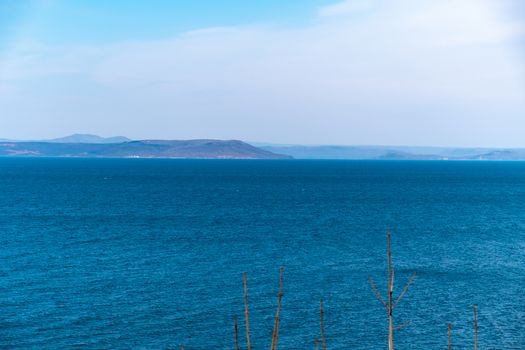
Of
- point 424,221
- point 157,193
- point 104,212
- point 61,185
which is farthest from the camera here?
point 61,185

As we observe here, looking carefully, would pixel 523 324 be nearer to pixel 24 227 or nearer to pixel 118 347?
pixel 118 347

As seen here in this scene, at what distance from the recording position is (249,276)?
170 feet

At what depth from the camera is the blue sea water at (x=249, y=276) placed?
125 feet

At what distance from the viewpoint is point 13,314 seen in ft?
132

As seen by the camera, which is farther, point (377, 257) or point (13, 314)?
point (377, 257)

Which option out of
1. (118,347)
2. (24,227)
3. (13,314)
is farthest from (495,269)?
(24,227)

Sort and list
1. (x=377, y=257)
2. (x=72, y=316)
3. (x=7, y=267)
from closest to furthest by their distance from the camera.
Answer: (x=72, y=316) < (x=7, y=267) < (x=377, y=257)

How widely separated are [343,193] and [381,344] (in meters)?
113

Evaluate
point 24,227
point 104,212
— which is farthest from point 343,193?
point 24,227

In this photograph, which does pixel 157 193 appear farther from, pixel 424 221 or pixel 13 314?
pixel 13 314

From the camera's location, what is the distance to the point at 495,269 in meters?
55.0

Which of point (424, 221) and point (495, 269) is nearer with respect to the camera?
point (495, 269)

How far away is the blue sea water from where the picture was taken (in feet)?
125

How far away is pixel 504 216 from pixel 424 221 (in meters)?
15.4
